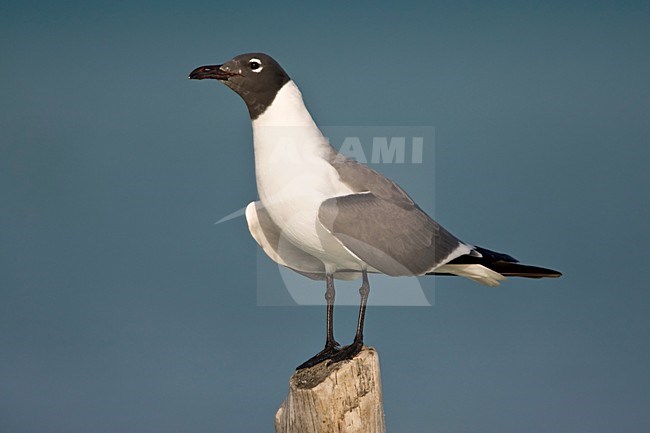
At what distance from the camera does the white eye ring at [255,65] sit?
4.03 meters

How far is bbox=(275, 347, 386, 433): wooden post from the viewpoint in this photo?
404 centimetres

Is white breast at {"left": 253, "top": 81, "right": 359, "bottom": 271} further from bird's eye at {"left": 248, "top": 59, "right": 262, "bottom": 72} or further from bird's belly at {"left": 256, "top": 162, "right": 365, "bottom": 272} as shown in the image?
bird's eye at {"left": 248, "top": 59, "right": 262, "bottom": 72}

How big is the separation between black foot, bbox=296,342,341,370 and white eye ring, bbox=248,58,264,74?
1121 millimetres

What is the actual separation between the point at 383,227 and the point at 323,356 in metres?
0.60

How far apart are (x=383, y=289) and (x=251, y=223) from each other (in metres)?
0.67

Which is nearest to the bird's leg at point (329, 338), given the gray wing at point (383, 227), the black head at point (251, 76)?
the gray wing at point (383, 227)

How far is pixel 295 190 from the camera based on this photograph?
3982 millimetres

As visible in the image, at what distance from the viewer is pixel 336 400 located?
13.3 feet

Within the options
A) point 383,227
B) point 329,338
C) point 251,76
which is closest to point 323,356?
point 329,338

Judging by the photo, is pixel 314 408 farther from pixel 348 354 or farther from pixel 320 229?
pixel 320 229

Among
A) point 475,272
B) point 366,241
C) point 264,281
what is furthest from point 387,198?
point 264,281

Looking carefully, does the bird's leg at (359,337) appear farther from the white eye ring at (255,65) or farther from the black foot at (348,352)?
the white eye ring at (255,65)

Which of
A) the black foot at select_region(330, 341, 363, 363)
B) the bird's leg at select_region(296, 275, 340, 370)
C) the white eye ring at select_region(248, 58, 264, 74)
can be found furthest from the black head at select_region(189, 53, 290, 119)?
the black foot at select_region(330, 341, 363, 363)

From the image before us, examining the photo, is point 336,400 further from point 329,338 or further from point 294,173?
point 294,173
